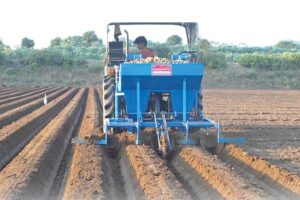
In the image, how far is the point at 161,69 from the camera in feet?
40.8

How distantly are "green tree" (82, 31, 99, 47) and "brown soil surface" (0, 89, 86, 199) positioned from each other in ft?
249

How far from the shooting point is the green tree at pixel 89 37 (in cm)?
9050

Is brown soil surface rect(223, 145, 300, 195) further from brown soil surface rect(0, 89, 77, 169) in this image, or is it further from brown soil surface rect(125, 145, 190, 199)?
brown soil surface rect(0, 89, 77, 169)

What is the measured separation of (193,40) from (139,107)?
8.78ft

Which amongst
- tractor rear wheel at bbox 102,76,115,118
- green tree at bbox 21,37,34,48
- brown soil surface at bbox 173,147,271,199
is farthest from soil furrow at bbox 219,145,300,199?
green tree at bbox 21,37,34,48

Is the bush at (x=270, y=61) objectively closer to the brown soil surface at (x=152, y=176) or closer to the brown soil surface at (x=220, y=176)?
the brown soil surface at (x=152, y=176)

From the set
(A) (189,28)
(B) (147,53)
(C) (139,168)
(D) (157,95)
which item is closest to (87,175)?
(C) (139,168)

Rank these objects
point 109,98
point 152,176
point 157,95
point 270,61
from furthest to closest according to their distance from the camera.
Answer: point 270,61, point 109,98, point 157,95, point 152,176

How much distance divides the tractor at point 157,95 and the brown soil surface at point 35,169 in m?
1.27

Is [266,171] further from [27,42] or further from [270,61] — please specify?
[27,42]

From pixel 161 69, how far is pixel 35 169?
4028mm

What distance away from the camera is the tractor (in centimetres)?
1242

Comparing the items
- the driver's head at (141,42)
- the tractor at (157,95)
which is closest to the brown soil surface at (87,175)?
the tractor at (157,95)

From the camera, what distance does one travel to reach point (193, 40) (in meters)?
14.5
